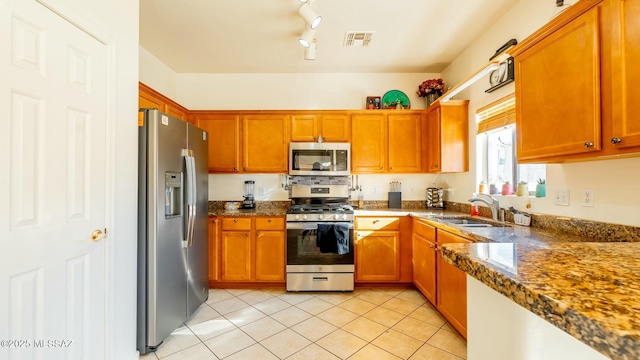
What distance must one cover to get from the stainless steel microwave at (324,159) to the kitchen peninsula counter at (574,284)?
95.5 inches

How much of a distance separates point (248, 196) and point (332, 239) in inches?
52.6

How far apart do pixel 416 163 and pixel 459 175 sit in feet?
1.70

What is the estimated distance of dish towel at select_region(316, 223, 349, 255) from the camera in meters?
2.85

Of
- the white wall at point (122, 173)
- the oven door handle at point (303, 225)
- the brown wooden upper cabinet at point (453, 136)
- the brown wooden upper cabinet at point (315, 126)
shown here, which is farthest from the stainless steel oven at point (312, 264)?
the white wall at point (122, 173)

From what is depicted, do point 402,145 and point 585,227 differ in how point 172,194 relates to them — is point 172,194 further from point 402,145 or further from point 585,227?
point 585,227

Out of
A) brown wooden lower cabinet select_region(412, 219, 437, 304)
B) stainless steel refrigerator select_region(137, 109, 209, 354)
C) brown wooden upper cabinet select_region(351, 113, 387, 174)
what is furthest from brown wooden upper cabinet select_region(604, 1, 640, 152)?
stainless steel refrigerator select_region(137, 109, 209, 354)

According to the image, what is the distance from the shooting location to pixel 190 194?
224 cm

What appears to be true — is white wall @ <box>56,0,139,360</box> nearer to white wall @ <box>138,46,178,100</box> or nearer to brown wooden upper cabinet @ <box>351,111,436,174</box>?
white wall @ <box>138,46,178,100</box>

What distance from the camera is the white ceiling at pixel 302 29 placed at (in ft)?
7.25

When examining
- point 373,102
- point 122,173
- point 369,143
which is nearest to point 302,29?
point 373,102

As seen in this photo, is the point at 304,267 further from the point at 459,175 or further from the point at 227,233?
the point at 459,175

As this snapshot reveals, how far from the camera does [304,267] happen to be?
2.90 m

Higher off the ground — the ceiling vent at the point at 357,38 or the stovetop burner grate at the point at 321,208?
the ceiling vent at the point at 357,38

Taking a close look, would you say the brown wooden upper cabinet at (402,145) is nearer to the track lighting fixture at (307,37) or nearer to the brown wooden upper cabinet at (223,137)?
the track lighting fixture at (307,37)
